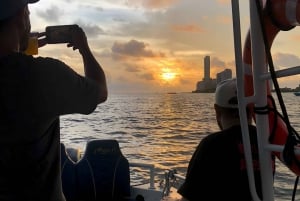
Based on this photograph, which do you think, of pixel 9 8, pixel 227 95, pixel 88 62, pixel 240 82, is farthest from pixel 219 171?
pixel 9 8

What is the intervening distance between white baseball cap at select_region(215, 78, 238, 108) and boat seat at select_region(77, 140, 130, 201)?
2.45 metres

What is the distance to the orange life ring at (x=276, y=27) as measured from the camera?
1690mm

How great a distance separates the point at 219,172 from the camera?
2125 millimetres

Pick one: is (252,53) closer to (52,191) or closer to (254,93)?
(254,93)

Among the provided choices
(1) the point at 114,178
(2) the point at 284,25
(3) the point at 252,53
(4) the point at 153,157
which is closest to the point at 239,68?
(3) the point at 252,53

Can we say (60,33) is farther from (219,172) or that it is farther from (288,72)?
(219,172)

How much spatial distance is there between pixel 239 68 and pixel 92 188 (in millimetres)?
3129

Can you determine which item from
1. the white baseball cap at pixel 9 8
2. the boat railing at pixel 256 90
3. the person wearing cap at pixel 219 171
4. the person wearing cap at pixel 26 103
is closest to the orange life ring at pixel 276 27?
the boat railing at pixel 256 90

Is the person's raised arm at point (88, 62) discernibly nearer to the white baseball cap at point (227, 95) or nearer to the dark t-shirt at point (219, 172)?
the dark t-shirt at point (219, 172)

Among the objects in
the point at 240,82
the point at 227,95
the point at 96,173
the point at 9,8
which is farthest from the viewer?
the point at 96,173

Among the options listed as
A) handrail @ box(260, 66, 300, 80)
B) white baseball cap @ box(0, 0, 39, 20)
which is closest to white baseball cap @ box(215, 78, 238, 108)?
handrail @ box(260, 66, 300, 80)

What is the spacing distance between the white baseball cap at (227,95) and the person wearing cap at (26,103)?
1.00 meters

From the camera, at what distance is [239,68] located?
1.80 metres

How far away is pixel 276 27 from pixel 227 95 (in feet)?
1.67
